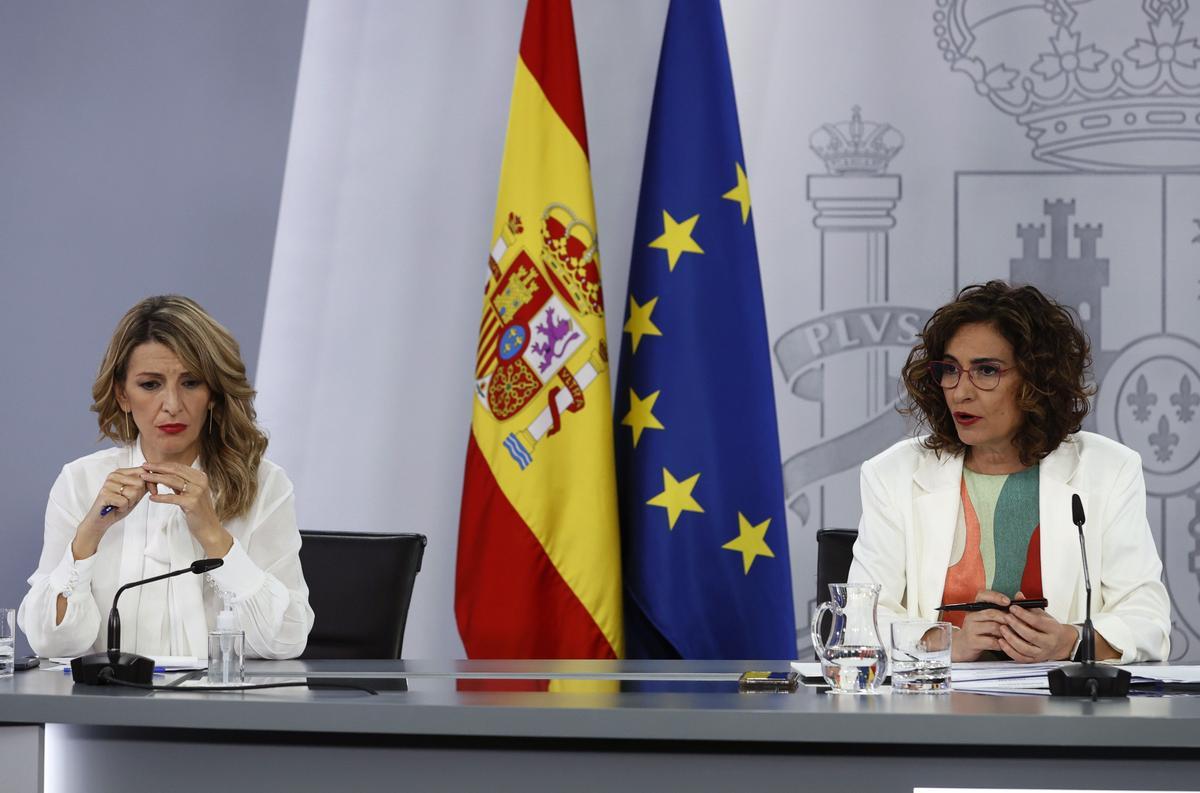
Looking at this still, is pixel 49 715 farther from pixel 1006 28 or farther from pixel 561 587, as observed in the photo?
pixel 1006 28

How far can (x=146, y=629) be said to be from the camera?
2209 millimetres

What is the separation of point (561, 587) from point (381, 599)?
0.84 m

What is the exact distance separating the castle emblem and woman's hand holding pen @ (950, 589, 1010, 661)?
126 cm

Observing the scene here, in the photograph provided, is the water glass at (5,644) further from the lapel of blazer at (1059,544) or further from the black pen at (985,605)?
the lapel of blazer at (1059,544)

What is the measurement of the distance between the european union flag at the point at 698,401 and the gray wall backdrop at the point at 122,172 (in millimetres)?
1173

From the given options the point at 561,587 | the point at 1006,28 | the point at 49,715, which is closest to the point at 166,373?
the point at 49,715

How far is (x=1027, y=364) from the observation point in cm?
243

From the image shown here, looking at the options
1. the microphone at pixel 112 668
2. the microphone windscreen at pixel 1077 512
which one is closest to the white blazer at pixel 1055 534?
the microphone windscreen at pixel 1077 512

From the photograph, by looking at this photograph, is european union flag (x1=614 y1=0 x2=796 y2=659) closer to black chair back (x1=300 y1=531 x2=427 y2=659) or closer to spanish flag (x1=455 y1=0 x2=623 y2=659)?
spanish flag (x1=455 y1=0 x2=623 y2=659)

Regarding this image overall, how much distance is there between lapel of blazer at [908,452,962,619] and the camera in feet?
7.80

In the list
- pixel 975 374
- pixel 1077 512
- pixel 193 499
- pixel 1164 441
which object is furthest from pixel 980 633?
pixel 1164 441

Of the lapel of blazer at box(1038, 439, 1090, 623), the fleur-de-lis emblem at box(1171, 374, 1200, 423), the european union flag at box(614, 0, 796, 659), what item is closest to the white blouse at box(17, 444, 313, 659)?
the european union flag at box(614, 0, 796, 659)

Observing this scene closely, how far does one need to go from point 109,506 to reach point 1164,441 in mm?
2727

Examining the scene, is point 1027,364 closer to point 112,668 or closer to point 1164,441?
point 1164,441
